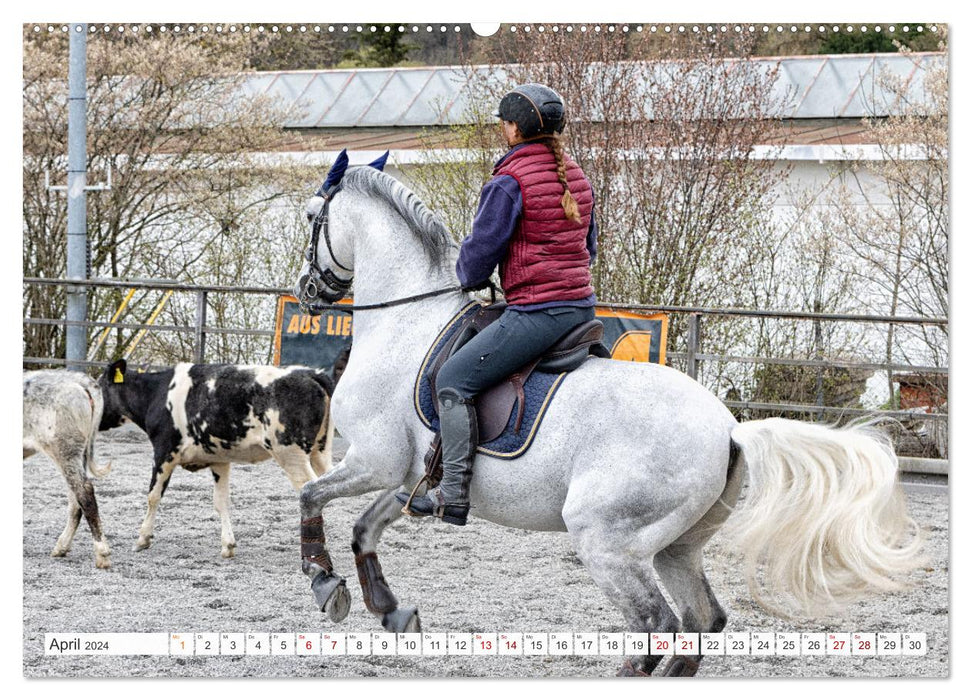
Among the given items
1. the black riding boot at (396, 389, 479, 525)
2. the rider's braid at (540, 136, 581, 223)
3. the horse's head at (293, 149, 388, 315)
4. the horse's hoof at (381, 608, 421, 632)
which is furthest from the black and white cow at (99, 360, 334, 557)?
the rider's braid at (540, 136, 581, 223)

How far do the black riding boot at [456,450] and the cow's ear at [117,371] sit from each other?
144 inches

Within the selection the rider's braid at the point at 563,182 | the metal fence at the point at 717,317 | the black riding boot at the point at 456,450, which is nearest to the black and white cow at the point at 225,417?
the metal fence at the point at 717,317

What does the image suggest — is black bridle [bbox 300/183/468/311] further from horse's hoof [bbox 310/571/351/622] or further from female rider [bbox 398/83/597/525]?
horse's hoof [bbox 310/571/351/622]

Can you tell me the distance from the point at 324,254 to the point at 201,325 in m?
6.21

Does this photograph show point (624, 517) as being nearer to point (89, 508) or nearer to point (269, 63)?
point (89, 508)

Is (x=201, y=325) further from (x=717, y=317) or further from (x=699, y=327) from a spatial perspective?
(x=717, y=317)

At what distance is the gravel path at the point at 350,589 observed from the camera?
5059 mm

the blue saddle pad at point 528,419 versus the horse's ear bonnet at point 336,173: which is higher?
the horse's ear bonnet at point 336,173

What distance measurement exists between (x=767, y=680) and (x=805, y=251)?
587 cm

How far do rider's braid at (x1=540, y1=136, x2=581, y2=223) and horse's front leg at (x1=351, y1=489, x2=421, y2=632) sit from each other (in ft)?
5.46

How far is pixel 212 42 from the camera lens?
33.4 feet

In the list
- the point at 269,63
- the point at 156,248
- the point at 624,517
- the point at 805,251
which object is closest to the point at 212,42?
the point at 269,63

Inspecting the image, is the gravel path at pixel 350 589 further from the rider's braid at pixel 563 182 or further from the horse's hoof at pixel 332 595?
the rider's braid at pixel 563 182

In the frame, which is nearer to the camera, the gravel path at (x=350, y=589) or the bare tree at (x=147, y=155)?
the gravel path at (x=350, y=589)
